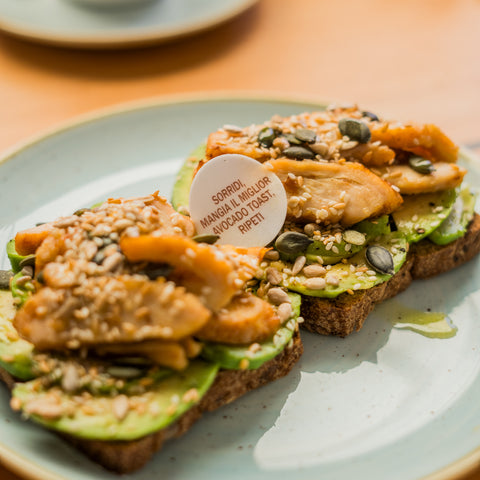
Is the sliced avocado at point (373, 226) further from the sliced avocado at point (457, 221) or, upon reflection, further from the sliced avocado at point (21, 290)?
the sliced avocado at point (21, 290)

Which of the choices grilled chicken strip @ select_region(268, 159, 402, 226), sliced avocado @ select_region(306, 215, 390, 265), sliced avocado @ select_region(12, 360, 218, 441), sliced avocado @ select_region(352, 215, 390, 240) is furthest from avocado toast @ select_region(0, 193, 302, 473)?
sliced avocado @ select_region(352, 215, 390, 240)

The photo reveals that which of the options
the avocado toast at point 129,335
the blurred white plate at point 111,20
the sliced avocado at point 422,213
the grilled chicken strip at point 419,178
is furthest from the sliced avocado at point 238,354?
the blurred white plate at point 111,20

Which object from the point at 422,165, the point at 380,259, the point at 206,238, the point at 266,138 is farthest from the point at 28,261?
the point at 422,165

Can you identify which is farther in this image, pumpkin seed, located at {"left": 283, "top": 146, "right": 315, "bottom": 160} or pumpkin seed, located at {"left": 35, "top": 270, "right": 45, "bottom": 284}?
pumpkin seed, located at {"left": 283, "top": 146, "right": 315, "bottom": 160}

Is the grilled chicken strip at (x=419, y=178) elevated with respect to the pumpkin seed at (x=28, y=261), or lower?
lower

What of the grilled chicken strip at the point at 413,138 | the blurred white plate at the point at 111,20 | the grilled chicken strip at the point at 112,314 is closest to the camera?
the grilled chicken strip at the point at 112,314

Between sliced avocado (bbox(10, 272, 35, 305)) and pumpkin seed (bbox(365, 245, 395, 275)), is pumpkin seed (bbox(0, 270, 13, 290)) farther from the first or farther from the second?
pumpkin seed (bbox(365, 245, 395, 275))
